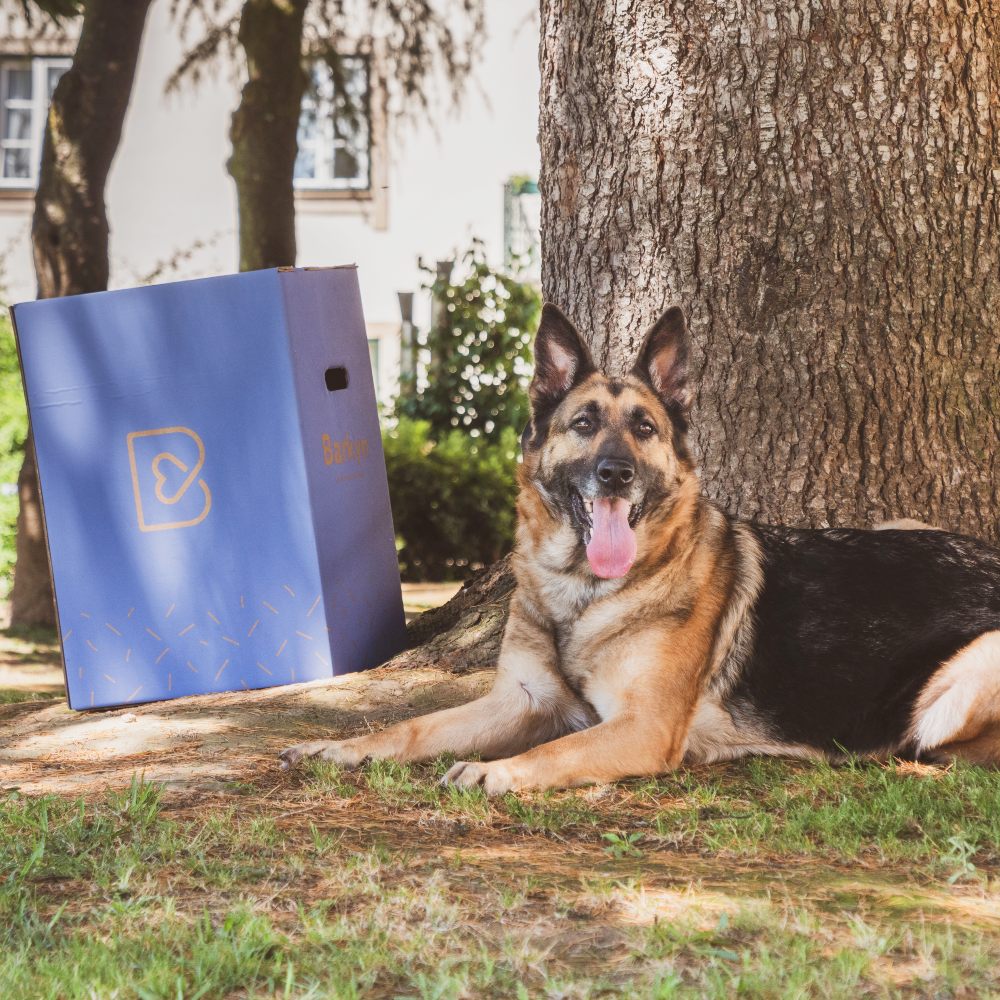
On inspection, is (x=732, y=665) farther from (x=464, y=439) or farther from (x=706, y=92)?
(x=464, y=439)

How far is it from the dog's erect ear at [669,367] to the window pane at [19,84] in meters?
15.2

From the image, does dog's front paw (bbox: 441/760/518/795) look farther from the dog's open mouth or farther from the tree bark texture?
the tree bark texture

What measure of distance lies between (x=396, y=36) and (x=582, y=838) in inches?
381

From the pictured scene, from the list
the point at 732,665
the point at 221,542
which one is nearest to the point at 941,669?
the point at 732,665

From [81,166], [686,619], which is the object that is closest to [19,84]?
[81,166]

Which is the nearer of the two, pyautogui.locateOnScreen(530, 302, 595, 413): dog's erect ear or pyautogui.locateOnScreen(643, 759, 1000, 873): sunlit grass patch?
pyautogui.locateOnScreen(643, 759, 1000, 873): sunlit grass patch

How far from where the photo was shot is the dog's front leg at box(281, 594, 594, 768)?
4.29m

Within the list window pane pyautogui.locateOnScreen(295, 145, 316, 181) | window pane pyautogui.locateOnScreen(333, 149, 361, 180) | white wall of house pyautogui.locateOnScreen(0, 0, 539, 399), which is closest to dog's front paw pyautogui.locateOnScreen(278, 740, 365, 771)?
white wall of house pyautogui.locateOnScreen(0, 0, 539, 399)

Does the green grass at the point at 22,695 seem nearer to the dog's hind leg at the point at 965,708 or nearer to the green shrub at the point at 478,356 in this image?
the dog's hind leg at the point at 965,708

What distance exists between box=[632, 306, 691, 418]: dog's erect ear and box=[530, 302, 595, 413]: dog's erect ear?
20 centimetres

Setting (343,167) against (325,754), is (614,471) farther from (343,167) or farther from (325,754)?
(343,167)

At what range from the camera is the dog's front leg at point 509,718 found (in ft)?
14.1

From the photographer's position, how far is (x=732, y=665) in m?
4.33

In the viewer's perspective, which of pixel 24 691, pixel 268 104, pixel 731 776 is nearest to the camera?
pixel 731 776
